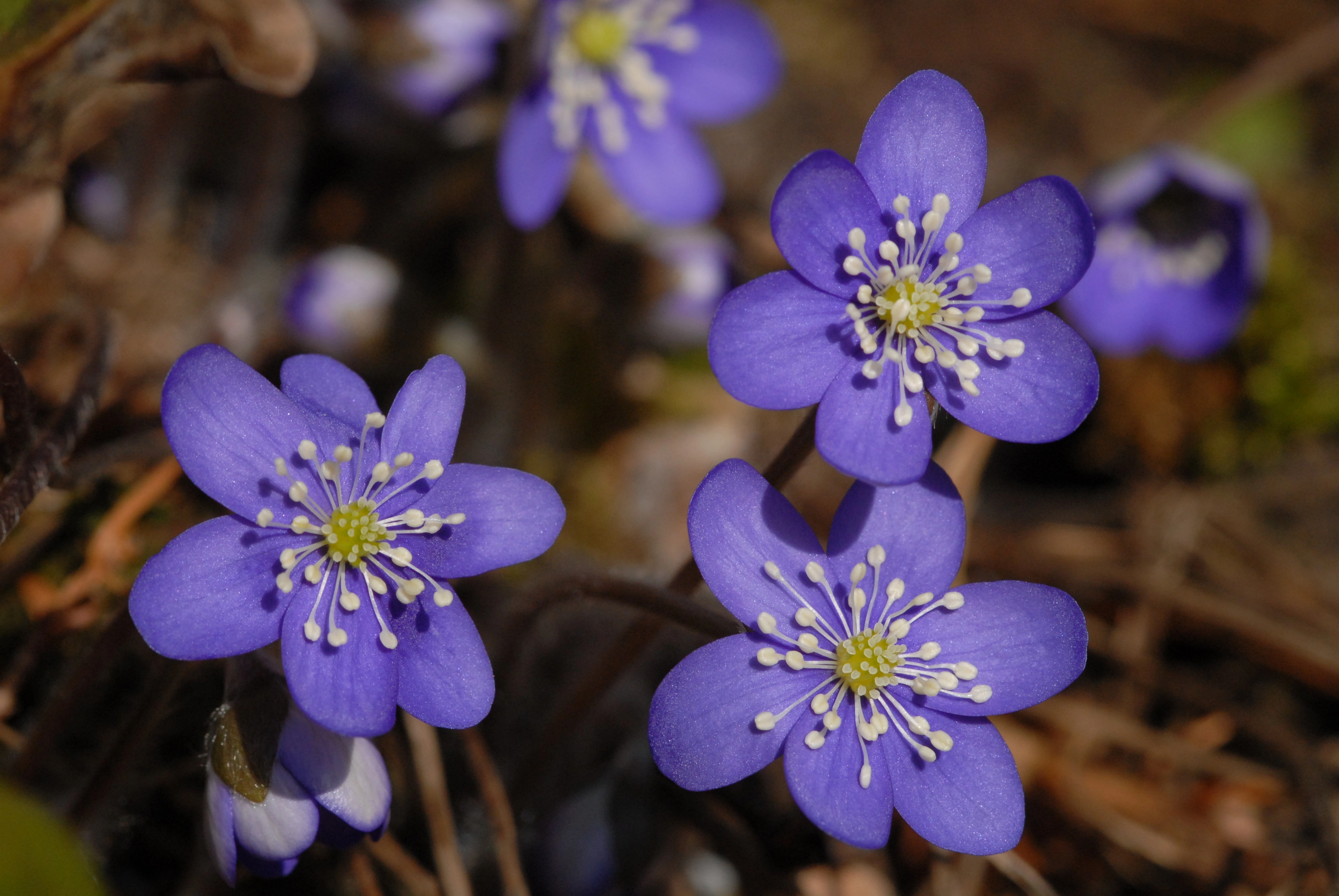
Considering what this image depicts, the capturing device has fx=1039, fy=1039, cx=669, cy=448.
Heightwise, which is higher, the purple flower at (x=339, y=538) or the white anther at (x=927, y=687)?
the purple flower at (x=339, y=538)

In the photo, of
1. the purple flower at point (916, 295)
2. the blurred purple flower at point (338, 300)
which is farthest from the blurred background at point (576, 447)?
the purple flower at point (916, 295)

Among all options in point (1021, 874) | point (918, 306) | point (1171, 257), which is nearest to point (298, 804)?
point (918, 306)

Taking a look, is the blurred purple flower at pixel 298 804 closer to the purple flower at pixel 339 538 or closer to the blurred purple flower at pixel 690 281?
the purple flower at pixel 339 538

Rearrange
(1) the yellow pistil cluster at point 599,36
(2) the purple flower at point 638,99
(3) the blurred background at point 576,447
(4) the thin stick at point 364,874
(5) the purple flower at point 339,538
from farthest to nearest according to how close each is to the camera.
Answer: (1) the yellow pistil cluster at point 599,36 < (2) the purple flower at point 638,99 < (3) the blurred background at point 576,447 < (4) the thin stick at point 364,874 < (5) the purple flower at point 339,538

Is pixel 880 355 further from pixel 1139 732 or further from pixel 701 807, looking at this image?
pixel 1139 732

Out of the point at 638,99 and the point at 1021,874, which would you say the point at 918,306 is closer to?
the point at 1021,874

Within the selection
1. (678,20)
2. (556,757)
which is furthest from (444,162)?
(556,757)

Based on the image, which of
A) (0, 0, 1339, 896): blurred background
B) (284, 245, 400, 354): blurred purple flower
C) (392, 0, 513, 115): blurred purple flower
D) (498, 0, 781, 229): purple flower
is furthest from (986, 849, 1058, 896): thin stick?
(392, 0, 513, 115): blurred purple flower
